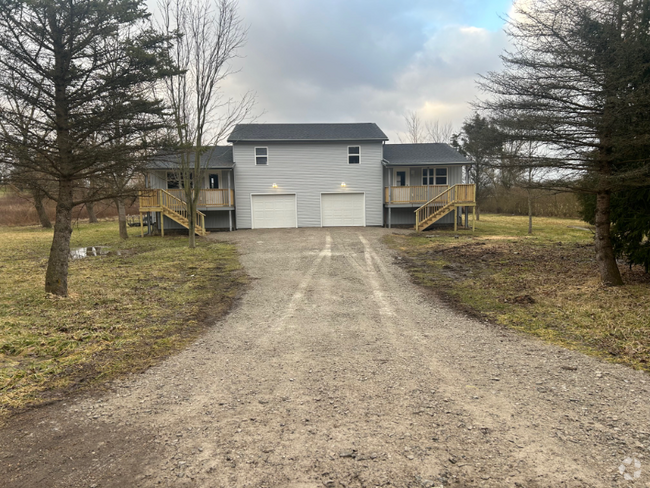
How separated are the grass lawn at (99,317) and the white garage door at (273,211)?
Answer: 402 inches

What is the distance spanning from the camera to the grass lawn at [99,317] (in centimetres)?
414

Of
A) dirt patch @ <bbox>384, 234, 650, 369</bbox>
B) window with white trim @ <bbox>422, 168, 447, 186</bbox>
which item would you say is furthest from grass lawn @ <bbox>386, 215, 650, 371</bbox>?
window with white trim @ <bbox>422, 168, 447, 186</bbox>

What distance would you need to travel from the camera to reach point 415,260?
1201 cm

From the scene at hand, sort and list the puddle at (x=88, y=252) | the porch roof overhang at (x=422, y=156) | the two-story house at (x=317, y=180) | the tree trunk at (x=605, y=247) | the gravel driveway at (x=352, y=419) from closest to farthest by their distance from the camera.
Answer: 1. the gravel driveway at (x=352, y=419)
2. the tree trunk at (x=605, y=247)
3. the puddle at (x=88, y=252)
4. the porch roof overhang at (x=422, y=156)
5. the two-story house at (x=317, y=180)

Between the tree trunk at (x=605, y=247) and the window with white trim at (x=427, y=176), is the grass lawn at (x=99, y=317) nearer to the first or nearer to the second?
the tree trunk at (x=605, y=247)

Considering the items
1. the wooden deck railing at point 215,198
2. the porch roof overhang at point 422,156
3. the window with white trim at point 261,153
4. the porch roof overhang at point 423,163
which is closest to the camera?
the wooden deck railing at point 215,198

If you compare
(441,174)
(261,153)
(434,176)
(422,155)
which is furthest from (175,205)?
(441,174)

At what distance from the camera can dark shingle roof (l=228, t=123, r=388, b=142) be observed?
73.2 ft

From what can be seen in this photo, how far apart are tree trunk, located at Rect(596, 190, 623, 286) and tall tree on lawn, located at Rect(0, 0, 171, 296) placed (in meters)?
8.60

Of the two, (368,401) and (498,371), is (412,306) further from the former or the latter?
→ (368,401)

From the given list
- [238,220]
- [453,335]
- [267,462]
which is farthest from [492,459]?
[238,220]

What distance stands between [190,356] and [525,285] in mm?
6909

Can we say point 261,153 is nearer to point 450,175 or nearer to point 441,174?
point 441,174

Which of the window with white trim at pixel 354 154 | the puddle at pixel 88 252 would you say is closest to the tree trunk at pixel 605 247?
the puddle at pixel 88 252
